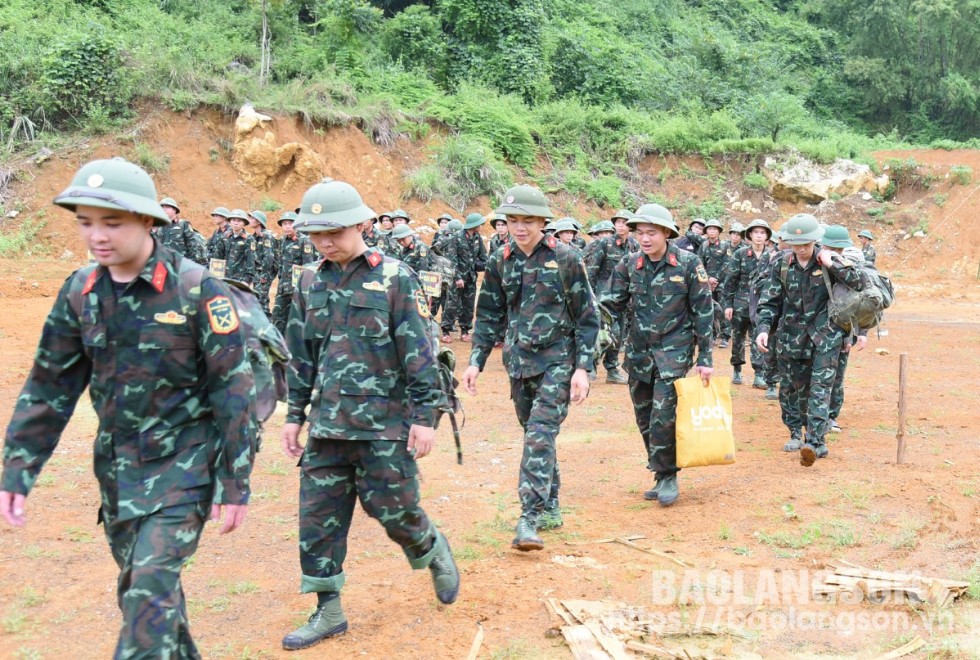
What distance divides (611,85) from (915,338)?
18462 millimetres

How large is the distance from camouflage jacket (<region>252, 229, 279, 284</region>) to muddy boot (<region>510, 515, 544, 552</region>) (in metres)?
11.2

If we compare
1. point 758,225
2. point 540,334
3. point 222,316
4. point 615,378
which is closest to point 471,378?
point 540,334

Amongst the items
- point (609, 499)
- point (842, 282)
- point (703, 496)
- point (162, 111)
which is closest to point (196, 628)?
point (609, 499)

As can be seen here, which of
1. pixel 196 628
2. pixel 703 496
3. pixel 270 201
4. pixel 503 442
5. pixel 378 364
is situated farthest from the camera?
pixel 270 201

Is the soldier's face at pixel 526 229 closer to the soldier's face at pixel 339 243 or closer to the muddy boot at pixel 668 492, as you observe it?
the soldier's face at pixel 339 243

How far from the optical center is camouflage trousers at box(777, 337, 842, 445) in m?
8.90

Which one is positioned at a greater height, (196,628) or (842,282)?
(842,282)

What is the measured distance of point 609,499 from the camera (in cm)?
797

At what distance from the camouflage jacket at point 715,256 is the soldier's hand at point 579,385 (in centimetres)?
1032

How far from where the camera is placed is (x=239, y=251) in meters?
16.7

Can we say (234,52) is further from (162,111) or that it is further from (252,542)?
(252,542)

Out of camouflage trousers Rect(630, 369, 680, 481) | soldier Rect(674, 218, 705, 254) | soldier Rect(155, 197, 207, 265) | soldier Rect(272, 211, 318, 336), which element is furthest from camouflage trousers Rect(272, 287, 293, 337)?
camouflage trousers Rect(630, 369, 680, 481)

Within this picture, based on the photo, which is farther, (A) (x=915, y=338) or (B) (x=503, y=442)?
(A) (x=915, y=338)

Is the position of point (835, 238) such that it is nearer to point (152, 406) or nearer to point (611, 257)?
point (611, 257)
